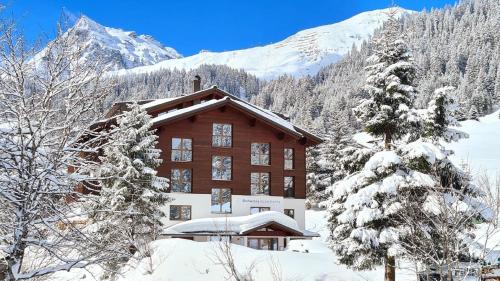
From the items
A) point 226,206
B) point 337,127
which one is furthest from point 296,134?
point 337,127

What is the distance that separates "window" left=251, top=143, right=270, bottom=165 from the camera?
41562mm

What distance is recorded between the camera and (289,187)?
143 feet

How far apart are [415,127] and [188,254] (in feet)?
30.0

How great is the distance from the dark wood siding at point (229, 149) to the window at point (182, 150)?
30 cm

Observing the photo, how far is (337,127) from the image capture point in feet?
188

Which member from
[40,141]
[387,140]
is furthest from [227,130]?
[40,141]

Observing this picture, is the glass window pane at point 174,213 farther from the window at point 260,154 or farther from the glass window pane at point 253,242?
the window at point 260,154

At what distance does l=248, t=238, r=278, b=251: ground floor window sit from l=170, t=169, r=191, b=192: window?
6103mm

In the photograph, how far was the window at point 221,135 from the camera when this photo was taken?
40562 millimetres

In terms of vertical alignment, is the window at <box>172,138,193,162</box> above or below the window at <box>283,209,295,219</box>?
above

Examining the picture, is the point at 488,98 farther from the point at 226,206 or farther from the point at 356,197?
the point at 356,197

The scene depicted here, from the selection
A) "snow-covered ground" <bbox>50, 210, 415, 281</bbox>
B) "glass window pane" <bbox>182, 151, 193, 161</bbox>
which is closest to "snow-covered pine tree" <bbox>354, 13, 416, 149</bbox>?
"snow-covered ground" <bbox>50, 210, 415, 281</bbox>

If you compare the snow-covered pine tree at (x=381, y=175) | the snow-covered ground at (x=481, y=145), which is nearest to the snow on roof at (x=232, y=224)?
the snow-covered pine tree at (x=381, y=175)

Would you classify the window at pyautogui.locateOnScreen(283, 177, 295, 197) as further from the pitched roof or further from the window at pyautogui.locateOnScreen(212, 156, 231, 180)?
the window at pyautogui.locateOnScreen(212, 156, 231, 180)
